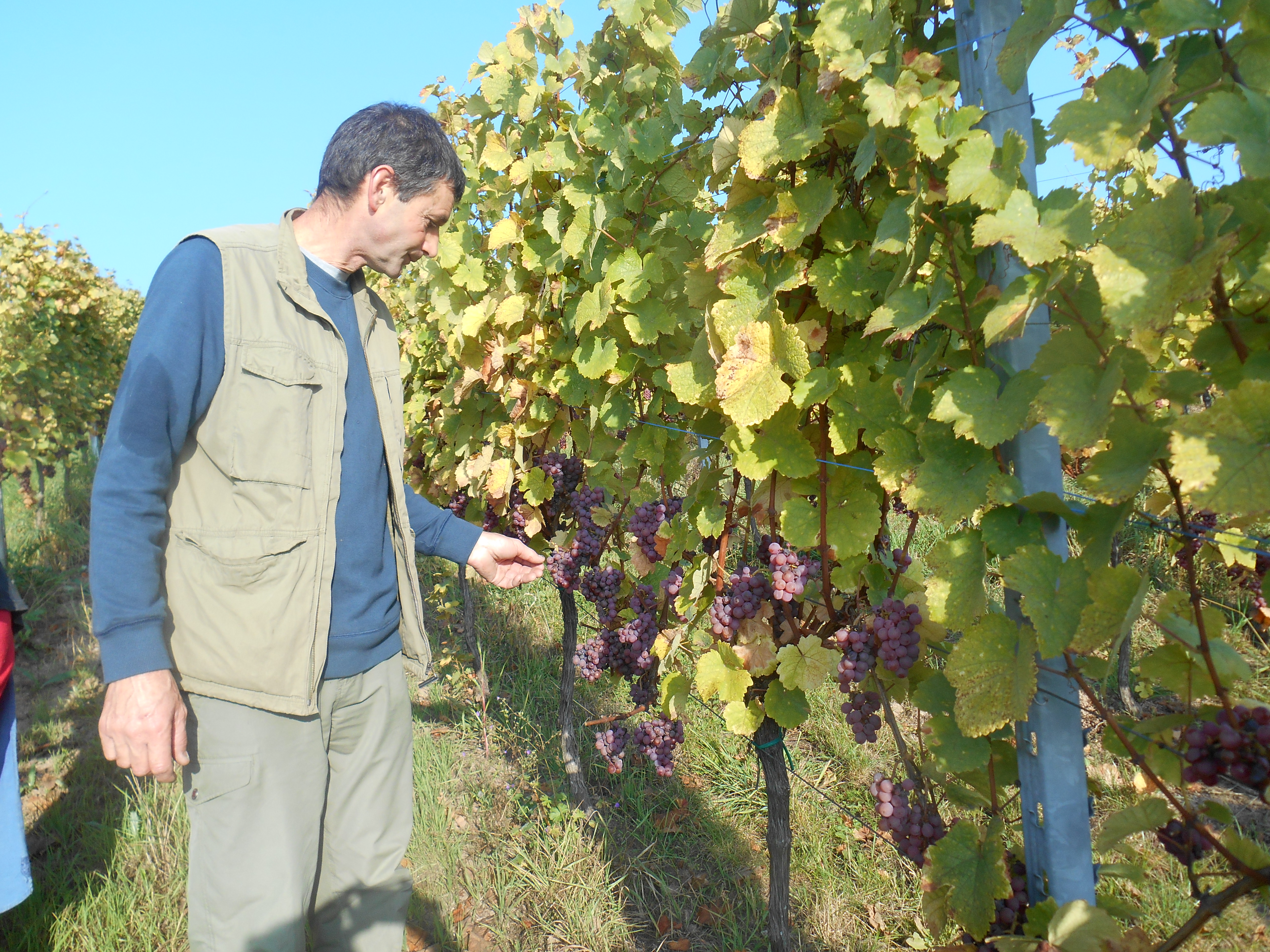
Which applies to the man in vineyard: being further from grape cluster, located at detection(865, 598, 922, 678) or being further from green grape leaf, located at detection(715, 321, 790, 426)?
grape cluster, located at detection(865, 598, 922, 678)

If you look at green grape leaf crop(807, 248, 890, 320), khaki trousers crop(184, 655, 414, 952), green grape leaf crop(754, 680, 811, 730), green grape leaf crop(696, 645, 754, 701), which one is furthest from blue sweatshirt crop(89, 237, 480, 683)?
green grape leaf crop(807, 248, 890, 320)

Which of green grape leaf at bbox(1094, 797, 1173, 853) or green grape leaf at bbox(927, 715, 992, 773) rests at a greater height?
green grape leaf at bbox(927, 715, 992, 773)

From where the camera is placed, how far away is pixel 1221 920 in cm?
206

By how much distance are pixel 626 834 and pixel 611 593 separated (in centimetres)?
116

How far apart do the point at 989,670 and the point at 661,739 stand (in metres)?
1.35

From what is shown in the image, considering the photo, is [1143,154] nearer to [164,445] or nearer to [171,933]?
[164,445]

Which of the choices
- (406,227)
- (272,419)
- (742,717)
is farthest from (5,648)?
(742,717)

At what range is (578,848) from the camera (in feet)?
9.26

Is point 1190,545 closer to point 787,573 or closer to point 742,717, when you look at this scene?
point 787,573

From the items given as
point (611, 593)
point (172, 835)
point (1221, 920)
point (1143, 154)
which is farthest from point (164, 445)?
point (1143, 154)

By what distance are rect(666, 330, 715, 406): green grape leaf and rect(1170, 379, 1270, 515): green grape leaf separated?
83 centimetres

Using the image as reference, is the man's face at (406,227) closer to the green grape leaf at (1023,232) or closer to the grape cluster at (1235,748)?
the green grape leaf at (1023,232)

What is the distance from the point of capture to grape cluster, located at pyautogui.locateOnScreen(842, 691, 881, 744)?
1.41 metres

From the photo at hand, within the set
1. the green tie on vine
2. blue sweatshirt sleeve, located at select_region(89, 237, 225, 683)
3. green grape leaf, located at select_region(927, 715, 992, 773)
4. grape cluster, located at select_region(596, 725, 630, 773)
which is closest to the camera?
the green tie on vine
